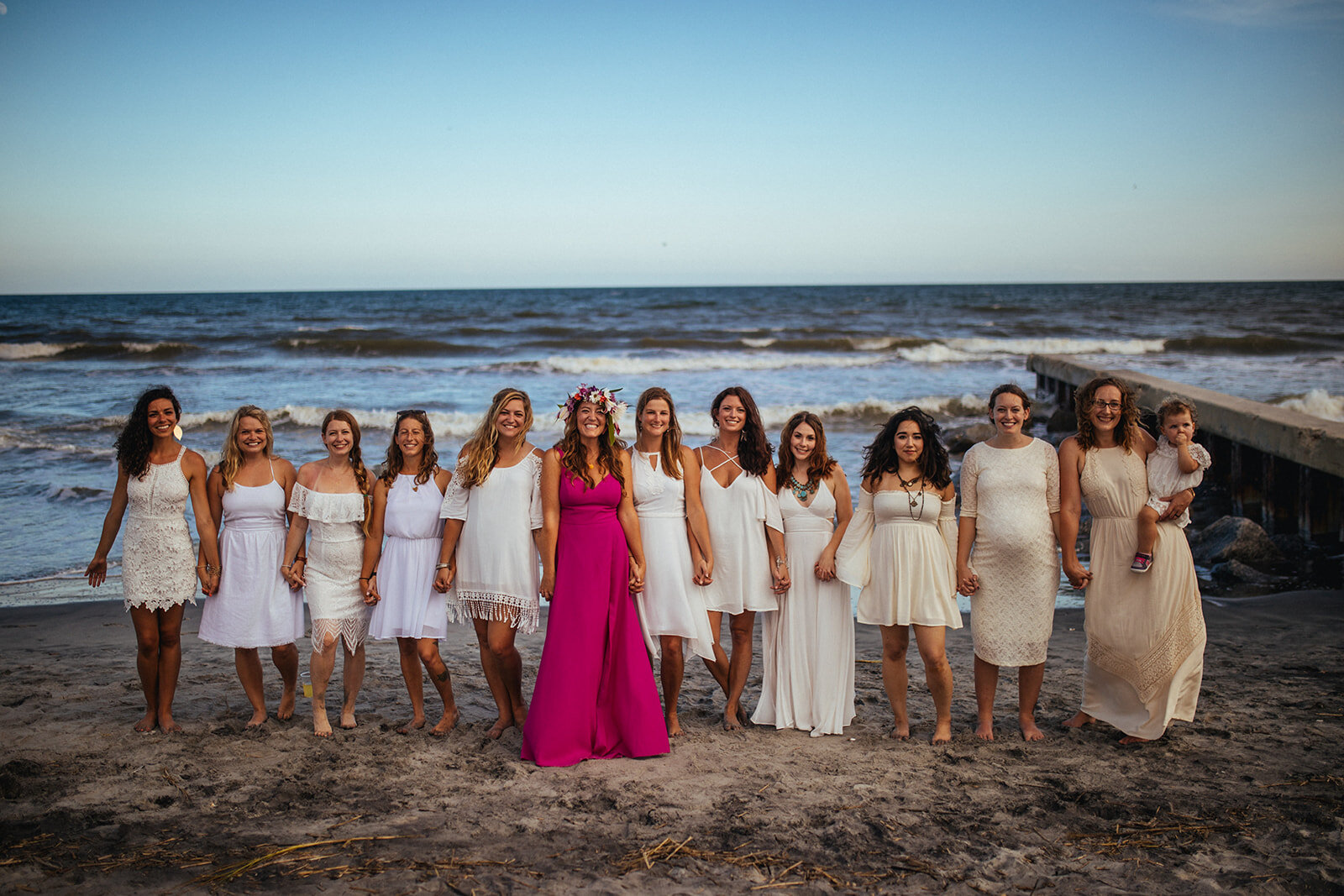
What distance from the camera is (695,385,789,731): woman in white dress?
477 centimetres

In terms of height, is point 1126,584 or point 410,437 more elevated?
point 410,437

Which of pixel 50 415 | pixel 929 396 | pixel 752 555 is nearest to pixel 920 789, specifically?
pixel 752 555

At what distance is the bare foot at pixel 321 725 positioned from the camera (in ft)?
15.3

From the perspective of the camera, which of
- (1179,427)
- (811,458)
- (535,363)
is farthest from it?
Result: (535,363)

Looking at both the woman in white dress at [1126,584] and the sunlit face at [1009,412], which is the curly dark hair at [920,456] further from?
the woman in white dress at [1126,584]

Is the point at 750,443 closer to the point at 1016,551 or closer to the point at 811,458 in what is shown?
the point at 811,458

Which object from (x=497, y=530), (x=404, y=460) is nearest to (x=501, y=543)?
(x=497, y=530)

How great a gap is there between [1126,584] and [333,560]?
4.10m

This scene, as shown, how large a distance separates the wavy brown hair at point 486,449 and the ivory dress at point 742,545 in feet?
3.72

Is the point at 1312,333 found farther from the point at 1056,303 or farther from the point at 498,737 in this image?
the point at 498,737

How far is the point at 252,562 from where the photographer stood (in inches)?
185

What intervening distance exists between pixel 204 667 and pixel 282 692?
0.88 metres

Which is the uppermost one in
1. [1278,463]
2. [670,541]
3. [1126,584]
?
[670,541]

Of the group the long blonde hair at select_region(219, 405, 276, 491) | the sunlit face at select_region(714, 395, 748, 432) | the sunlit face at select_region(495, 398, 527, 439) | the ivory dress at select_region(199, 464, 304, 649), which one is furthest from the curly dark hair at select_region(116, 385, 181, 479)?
the sunlit face at select_region(714, 395, 748, 432)
